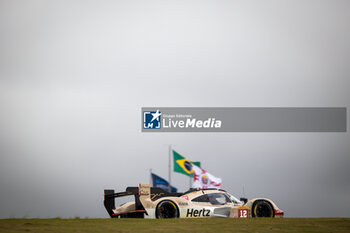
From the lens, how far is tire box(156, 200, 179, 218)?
19.3 m

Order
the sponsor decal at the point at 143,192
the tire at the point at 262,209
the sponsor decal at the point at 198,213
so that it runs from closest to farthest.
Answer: the sponsor decal at the point at 143,192 < the sponsor decal at the point at 198,213 < the tire at the point at 262,209

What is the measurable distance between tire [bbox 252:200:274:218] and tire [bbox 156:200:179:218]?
3717 millimetres

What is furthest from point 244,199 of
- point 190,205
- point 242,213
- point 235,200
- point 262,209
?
point 190,205

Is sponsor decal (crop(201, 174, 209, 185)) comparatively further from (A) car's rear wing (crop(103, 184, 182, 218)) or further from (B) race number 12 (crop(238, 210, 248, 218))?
(A) car's rear wing (crop(103, 184, 182, 218))

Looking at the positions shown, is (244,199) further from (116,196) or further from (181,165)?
(181,165)

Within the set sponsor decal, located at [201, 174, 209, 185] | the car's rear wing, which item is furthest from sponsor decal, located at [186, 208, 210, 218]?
sponsor decal, located at [201, 174, 209, 185]

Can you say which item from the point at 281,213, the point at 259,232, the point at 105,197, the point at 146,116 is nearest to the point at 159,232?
the point at 259,232

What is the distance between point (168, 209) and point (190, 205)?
51.2 inches

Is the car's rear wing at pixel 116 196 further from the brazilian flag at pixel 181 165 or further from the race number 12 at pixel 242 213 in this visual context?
the brazilian flag at pixel 181 165

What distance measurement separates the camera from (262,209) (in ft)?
68.4

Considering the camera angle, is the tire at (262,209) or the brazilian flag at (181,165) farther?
the brazilian flag at (181,165)

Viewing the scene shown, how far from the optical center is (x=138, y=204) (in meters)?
19.9

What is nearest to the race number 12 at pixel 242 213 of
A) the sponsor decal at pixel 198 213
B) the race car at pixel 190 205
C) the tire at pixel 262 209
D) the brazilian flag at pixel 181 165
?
the race car at pixel 190 205

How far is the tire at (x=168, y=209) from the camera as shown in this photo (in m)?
19.3
